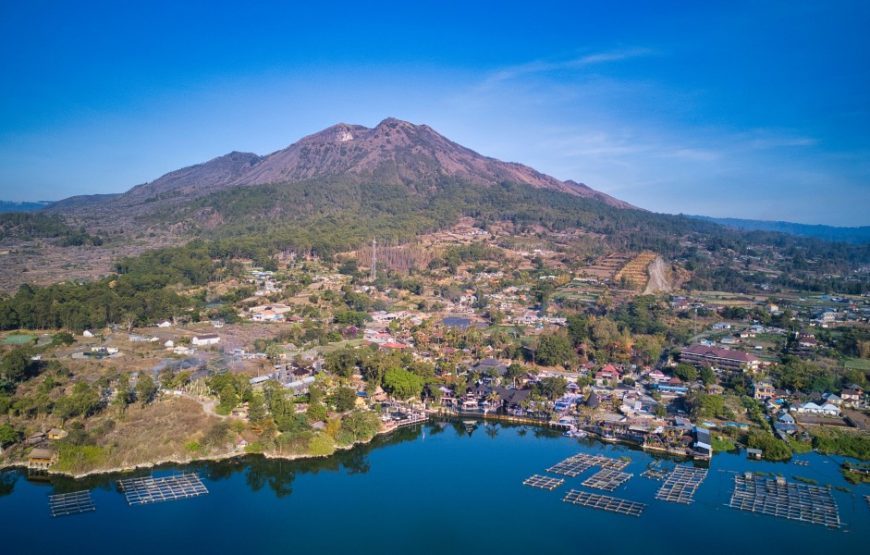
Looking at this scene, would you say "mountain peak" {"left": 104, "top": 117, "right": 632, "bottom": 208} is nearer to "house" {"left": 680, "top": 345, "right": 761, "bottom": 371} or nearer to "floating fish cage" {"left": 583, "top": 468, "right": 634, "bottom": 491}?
"house" {"left": 680, "top": 345, "right": 761, "bottom": 371}

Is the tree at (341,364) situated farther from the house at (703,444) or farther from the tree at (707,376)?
the tree at (707,376)

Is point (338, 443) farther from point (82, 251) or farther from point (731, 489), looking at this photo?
point (82, 251)

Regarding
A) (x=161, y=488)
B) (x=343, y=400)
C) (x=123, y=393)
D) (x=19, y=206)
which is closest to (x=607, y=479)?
(x=343, y=400)

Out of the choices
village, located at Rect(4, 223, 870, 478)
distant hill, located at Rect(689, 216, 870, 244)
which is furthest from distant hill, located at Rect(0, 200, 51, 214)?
distant hill, located at Rect(689, 216, 870, 244)

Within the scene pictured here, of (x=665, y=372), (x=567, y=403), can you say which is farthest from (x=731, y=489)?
(x=665, y=372)

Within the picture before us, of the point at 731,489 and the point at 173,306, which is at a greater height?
the point at 173,306

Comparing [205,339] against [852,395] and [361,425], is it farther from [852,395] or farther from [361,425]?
[852,395]
